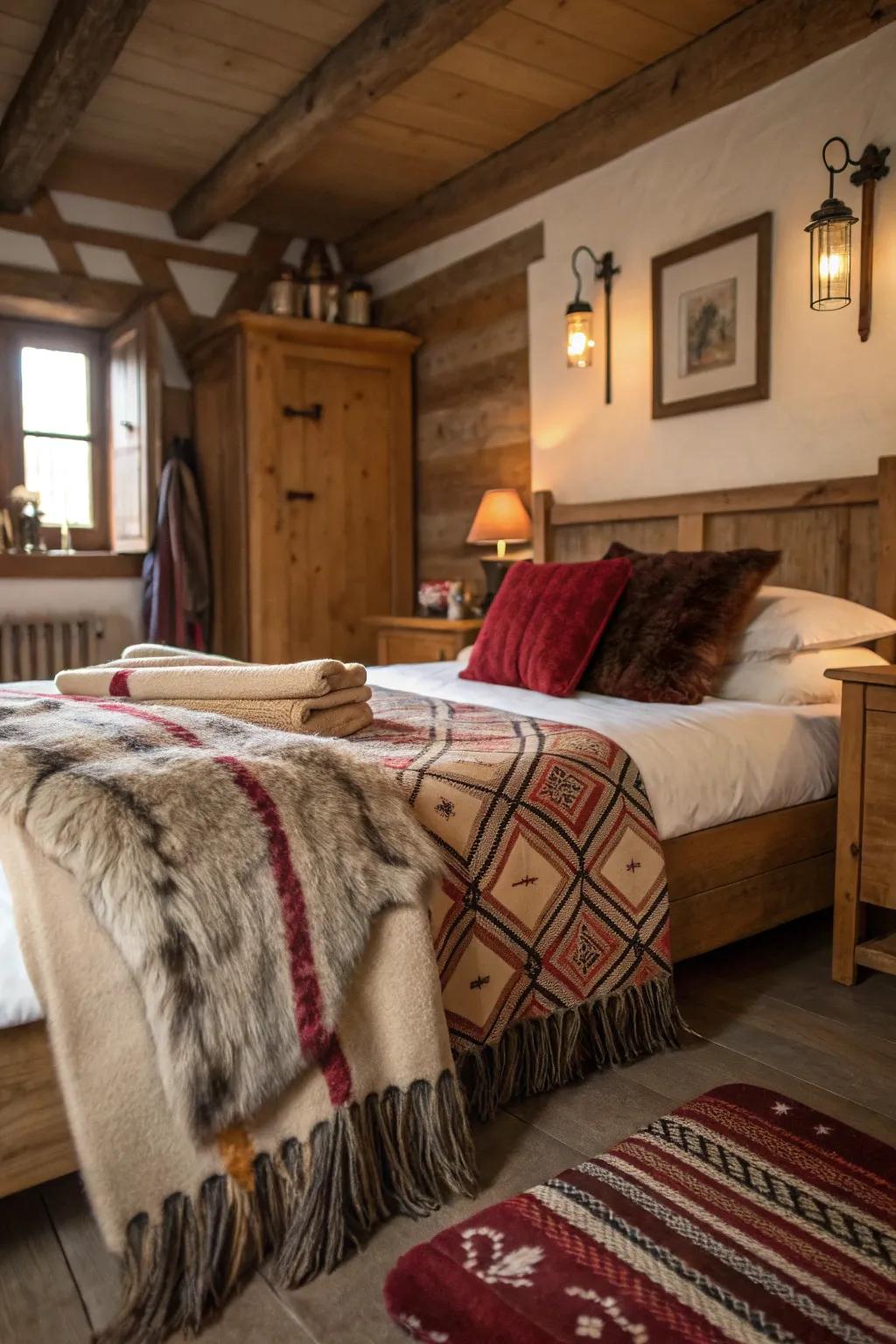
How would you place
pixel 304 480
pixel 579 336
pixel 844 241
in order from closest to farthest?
pixel 844 241 → pixel 579 336 → pixel 304 480

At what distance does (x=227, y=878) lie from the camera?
4.00ft

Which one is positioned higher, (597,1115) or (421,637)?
(421,637)

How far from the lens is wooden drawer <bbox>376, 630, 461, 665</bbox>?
381 centimetres

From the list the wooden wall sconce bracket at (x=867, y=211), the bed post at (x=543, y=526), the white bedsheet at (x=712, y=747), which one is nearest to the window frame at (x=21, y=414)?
Result: the bed post at (x=543, y=526)

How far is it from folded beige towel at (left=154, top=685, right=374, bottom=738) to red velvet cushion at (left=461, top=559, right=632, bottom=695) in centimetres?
73

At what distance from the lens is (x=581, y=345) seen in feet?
11.4

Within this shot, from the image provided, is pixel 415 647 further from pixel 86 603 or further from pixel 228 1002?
pixel 228 1002

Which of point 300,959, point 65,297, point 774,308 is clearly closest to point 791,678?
point 774,308

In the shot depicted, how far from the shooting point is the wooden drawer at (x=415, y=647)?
381 cm

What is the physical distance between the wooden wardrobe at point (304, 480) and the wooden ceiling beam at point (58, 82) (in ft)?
2.84

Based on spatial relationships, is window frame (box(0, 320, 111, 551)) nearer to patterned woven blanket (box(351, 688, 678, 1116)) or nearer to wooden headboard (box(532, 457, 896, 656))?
wooden headboard (box(532, 457, 896, 656))

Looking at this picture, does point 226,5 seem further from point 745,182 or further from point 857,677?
point 857,677

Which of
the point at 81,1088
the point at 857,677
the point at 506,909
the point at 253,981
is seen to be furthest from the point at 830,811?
the point at 81,1088

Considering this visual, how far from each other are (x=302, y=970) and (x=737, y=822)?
46.2 inches
